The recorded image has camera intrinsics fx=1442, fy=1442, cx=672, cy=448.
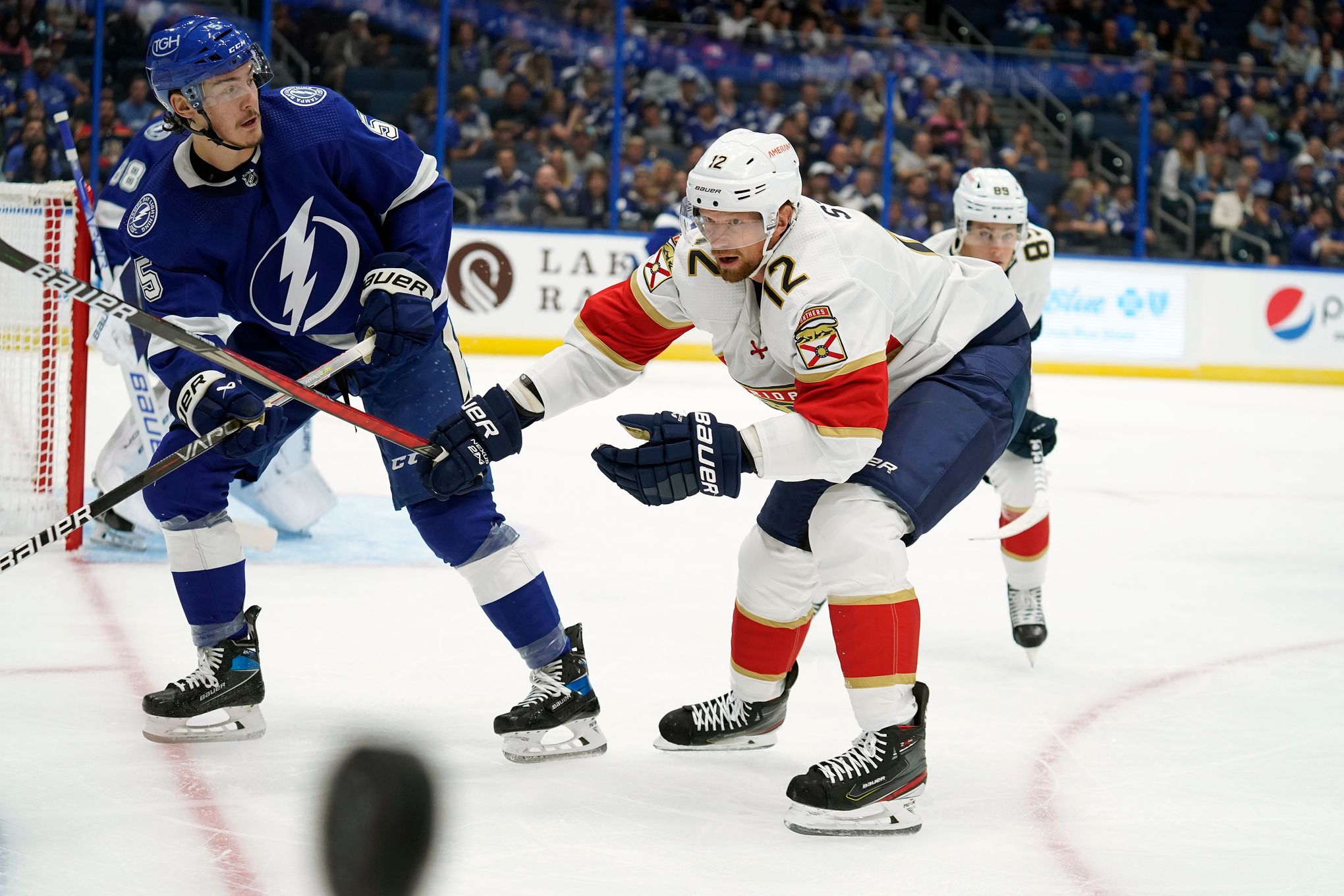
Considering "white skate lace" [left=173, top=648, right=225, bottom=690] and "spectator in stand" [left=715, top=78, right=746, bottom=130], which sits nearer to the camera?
"white skate lace" [left=173, top=648, right=225, bottom=690]

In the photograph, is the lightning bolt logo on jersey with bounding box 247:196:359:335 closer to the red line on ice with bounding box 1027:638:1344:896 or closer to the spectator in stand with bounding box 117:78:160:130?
the red line on ice with bounding box 1027:638:1344:896

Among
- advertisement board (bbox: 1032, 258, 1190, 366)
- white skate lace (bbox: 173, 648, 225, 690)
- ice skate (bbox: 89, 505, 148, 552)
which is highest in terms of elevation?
white skate lace (bbox: 173, 648, 225, 690)

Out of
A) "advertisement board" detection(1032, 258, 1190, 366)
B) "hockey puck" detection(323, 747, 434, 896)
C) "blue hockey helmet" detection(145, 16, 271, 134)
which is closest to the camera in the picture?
"hockey puck" detection(323, 747, 434, 896)

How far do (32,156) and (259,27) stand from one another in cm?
161

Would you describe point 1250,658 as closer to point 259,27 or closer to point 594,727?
point 594,727

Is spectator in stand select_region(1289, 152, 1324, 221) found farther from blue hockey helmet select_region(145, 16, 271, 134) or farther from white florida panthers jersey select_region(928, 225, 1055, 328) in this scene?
blue hockey helmet select_region(145, 16, 271, 134)

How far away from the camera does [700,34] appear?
10055mm

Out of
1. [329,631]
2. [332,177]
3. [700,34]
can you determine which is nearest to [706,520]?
[329,631]

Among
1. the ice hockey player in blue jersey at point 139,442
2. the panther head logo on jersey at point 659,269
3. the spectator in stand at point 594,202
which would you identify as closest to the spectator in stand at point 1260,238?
the spectator in stand at point 594,202

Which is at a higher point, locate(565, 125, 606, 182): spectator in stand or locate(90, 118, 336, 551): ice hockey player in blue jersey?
locate(90, 118, 336, 551): ice hockey player in blue jersey

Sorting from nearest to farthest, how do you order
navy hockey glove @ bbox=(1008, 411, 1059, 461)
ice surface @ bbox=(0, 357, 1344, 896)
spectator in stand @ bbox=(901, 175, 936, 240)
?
1. ice surface @ bbox=(0, 357, 1344, 896)
2. navy hockey glove @ bbox=(1008, 411, 1059, 461)
3. spectator in stand @ bbox=(901, 175, 936, 240)

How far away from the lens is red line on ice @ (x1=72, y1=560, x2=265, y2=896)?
1.93 meters

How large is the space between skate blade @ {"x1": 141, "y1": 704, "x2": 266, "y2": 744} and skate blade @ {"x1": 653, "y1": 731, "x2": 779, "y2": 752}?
2.32ft

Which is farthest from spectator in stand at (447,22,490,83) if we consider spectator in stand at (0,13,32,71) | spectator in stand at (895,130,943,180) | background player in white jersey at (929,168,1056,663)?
background player in white jersey at (929,168,1056,663)
